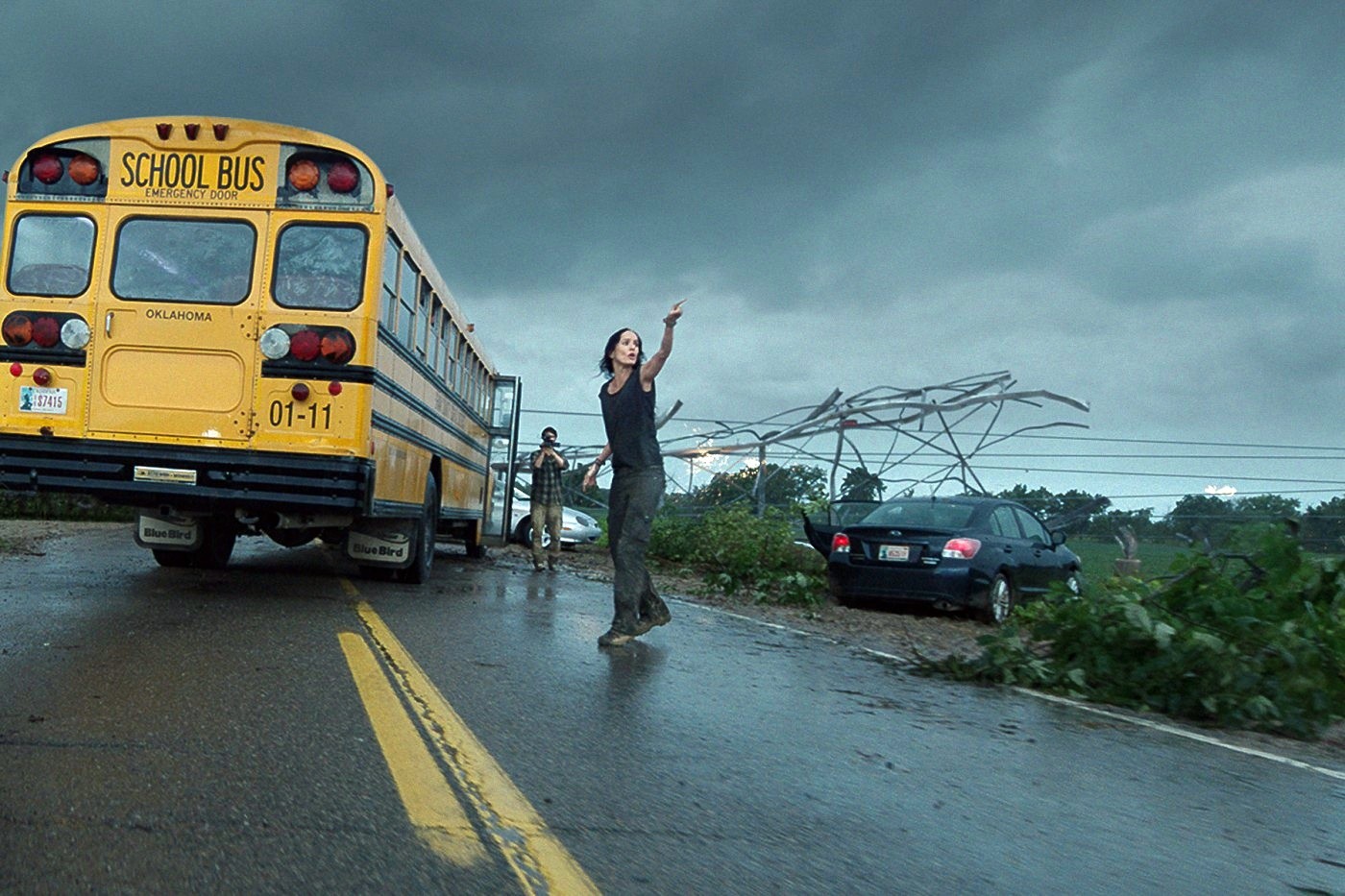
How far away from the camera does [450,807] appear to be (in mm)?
3645

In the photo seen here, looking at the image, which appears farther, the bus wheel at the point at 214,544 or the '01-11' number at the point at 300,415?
the bus wheel at the point at 214,544

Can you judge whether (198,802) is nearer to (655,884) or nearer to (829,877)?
(655,884)

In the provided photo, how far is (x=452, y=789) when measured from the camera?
3.86 m

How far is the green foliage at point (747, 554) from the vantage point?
13820mm

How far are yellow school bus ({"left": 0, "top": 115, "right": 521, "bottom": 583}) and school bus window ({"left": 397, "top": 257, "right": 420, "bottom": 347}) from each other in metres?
0.63

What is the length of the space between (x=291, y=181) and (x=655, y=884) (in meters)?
7.34

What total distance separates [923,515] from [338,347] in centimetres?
680

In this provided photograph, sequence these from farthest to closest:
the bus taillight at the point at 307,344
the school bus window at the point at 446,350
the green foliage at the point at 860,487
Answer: the green foliage at the point at 860,487 → the school bus window at the point at 446,350 → the bus taillight at the point at 307,344

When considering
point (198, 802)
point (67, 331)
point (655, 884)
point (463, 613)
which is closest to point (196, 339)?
point (67, 331)

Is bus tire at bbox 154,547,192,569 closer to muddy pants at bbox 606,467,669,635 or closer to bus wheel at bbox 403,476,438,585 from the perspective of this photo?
→ bus wheel at bbox 403,476,438,585

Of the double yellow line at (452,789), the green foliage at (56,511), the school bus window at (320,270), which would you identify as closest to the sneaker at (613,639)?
the double yellow line at (452,789)

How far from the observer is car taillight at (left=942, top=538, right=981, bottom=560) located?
12227 mm

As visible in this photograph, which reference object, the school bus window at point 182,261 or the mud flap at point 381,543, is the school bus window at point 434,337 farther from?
the school bus window at point 182,261

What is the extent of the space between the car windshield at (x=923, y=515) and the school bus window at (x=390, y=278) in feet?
19.2
